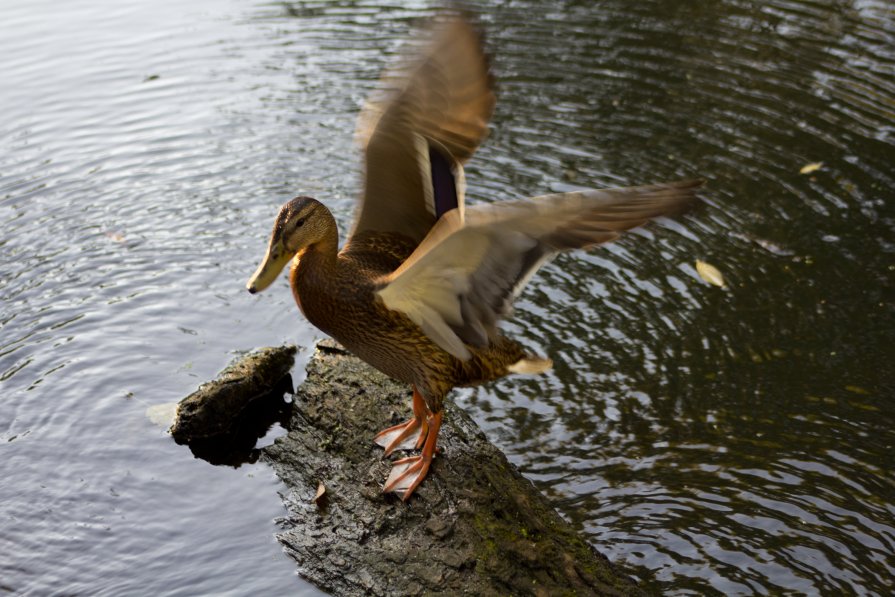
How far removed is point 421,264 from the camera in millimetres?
3400

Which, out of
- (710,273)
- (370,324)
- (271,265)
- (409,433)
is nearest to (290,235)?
(271,265)

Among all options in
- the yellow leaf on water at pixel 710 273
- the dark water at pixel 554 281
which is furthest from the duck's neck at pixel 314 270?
the yellow leaf on water at pixel 710 273

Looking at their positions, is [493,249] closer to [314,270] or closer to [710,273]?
[314,270]

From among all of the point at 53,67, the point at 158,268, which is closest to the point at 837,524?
the point at 158,268

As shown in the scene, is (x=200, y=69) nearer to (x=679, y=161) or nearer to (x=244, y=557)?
(x=679, y=161)

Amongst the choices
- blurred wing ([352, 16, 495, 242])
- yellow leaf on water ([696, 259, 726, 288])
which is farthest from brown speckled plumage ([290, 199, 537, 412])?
yellow leaf on water ([696, 259, 726, 288])

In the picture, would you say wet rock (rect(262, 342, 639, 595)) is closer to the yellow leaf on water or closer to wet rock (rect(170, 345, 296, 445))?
wet rock (rect(170, 345, 296, 445))

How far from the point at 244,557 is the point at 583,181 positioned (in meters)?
3.99

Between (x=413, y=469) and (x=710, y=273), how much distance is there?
2996mm

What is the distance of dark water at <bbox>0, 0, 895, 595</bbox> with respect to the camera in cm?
426

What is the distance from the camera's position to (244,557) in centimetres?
404

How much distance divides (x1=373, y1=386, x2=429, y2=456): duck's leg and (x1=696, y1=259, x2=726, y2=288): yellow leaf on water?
2.63 metres

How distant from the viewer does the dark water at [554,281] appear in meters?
4.26

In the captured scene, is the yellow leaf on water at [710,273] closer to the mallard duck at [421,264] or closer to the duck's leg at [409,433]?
the mallard duck at [421,264]
